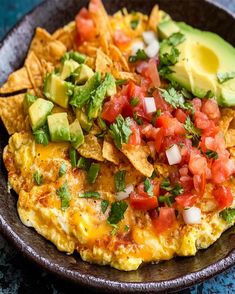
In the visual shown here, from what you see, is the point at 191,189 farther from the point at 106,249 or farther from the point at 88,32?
the point at 88,32

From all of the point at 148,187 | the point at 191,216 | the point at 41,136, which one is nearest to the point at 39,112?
the point at 41,136

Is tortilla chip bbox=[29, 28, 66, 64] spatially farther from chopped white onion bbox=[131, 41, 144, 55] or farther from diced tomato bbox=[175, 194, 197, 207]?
diced tomato bbox=[175, 194, 197, 207]

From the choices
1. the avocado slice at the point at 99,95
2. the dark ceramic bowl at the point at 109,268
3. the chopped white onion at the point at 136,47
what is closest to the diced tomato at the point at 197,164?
the dark ceramic bowl at the point at 109,268

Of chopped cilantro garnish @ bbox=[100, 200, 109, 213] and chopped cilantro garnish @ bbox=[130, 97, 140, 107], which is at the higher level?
chopped cilantro garnish @ bbox=[130, 97, 140, 107]

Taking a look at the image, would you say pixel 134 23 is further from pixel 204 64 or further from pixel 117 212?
pixel 117 212

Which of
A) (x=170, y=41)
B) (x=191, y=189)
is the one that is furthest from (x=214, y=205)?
(x=170, y=41)

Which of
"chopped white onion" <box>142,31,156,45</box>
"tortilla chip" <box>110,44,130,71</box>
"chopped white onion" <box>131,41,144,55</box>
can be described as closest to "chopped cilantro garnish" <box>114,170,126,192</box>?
"tortilla chip" <box>110,44,130,71</box>

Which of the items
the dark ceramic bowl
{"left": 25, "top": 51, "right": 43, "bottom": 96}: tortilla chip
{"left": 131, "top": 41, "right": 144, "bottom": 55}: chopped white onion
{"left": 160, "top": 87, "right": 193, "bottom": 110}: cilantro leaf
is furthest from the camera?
{"left": 131, "top": 41, "right": 144, "bottom": 55}: chopped white onion
